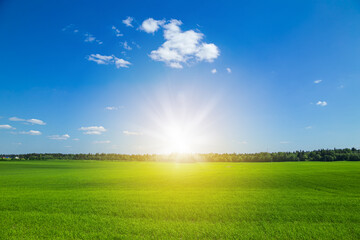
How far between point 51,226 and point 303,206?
14.4m

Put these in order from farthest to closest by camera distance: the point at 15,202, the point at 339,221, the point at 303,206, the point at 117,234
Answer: the point at 15,202 → the point at 303,206 → the point at 339,221 → the point at 117,234

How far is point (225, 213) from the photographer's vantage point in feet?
38.5

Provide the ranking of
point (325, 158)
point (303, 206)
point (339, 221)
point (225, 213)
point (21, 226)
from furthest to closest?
point (325, 158) < point (303, 206) < point (225, 213) < point (339, 221) < point (21, 226)

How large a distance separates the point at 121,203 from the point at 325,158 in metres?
119

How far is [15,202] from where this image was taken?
46.9 ft

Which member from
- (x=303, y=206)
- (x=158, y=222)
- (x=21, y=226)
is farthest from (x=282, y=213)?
(x=21, y=226)

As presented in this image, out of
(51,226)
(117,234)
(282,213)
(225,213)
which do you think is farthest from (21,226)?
(282,213)

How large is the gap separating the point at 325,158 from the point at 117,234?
122m

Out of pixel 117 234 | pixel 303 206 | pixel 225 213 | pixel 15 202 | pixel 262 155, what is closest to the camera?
pixel 117 234

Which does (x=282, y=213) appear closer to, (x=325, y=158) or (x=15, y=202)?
(x=15, y=202)

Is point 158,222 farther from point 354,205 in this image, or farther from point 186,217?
point 354,205

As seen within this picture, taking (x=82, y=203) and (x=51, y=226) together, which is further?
(x=82, y=203)

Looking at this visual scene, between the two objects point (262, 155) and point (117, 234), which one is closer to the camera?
point (117, 234)

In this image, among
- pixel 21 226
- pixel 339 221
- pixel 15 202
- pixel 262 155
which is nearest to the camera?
pixel 21 226
